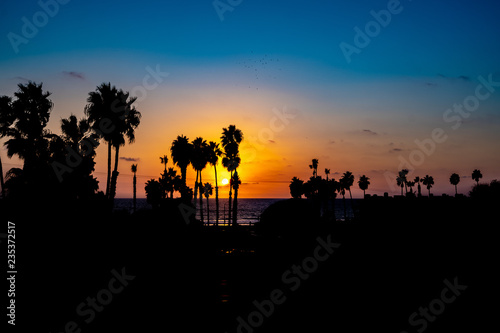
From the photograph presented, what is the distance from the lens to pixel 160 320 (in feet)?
29.3

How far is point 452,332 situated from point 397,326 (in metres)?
1.47

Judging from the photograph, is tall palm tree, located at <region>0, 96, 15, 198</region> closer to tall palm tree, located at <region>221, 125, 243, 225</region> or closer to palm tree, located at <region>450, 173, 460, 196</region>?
tall palm tree, located at <region>221, 125, 243, 225</region>

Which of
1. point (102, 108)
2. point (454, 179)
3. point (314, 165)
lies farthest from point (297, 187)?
point (454, 179)

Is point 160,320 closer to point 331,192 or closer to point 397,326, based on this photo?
point 397,326

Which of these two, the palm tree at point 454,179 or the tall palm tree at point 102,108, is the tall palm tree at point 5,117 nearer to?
the tall palm tree at point 102,108

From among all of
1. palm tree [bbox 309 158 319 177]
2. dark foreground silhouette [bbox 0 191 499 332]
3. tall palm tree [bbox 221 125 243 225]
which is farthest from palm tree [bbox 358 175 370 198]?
dark foreground silhouette [bbox 0 191 499 332]

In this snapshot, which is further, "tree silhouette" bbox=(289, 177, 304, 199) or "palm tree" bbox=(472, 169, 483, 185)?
"palm tree" bbox=(472, 169, 483, 185)

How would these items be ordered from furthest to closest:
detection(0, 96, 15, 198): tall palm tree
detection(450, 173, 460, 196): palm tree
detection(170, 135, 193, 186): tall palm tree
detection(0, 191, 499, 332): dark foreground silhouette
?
detection(450, 173, 460, 196): palm tree
detection(170, 135, 193, 186): tall palm tree
detection(0, 96, 15, 198): tall palm tree
detection(0, 191, 499, 332): dark foreground silhouette

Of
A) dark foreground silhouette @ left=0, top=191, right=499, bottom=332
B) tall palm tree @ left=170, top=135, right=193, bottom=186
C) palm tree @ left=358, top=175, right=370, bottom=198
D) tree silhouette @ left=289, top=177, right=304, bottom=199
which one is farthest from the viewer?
palm tree @ left=358, top=175, right=370, bottom=198

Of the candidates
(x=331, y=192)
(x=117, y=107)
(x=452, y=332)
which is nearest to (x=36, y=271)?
(x=452, y=332)

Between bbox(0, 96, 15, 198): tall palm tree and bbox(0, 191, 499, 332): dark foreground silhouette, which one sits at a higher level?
bbox(0, 96, 15, 198): tall palm tree

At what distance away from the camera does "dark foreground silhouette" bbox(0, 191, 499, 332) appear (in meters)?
9.09

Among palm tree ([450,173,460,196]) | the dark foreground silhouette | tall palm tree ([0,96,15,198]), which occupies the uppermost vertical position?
tall palm tree ([0,96,15,198])

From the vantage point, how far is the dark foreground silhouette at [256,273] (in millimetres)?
9094
